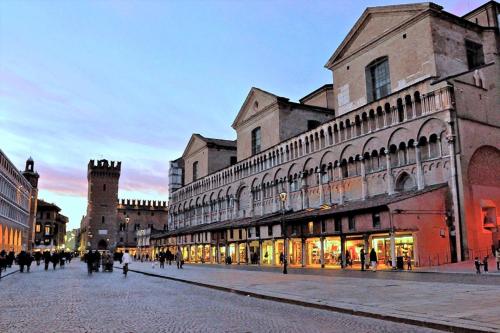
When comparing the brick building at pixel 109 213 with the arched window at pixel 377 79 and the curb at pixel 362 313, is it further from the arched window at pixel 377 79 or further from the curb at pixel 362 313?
the curb at pixel 362 313

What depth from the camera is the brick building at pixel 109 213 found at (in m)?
105

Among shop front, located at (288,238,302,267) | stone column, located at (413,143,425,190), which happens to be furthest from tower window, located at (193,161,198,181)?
stone column, located at (413,143,425,190)

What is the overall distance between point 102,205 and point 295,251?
252 ft

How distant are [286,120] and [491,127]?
2419cm

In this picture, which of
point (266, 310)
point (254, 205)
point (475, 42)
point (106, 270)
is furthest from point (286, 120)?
point (266, 310)

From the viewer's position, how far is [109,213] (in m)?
107

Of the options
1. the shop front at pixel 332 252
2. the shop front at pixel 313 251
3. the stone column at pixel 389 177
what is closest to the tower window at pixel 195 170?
the shop front at pixel 313 251

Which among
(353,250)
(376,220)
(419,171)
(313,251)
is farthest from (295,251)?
(419,171)

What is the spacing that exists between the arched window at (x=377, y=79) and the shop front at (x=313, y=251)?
14881 mm

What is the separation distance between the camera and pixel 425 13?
36781mm

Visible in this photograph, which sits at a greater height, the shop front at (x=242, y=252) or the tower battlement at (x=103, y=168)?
the tower battlement at (x=103, y=168)

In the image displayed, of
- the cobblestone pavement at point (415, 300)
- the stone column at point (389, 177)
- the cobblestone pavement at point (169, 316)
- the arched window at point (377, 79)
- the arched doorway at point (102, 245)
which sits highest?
the arched window at point (377, 79)

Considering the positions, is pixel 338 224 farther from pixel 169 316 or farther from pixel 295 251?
pixel 169 316

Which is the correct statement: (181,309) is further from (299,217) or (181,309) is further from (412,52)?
(412,52)
